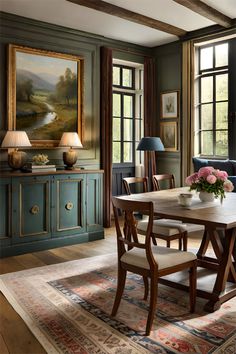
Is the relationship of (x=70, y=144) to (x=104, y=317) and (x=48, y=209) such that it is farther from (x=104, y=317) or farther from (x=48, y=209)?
(x=104, y=317)

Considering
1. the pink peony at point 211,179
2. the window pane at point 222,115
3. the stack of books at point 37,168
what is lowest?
the pink peony at point 211,179

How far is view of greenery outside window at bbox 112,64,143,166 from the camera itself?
22.7ft

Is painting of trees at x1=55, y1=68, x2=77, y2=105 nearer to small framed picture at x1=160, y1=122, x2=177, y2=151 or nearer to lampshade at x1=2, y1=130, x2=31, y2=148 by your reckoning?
lampshade at x1=2, y1=130, x2=31, y2=148

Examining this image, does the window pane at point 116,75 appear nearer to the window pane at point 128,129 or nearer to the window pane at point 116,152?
the window pane at point 128,129

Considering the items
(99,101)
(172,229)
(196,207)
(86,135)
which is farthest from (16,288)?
(99,101)

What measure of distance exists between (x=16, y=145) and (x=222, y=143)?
319cm

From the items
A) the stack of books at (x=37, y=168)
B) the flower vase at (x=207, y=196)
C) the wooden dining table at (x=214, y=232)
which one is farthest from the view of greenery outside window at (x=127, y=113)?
the flower vase at (x=207, y=196)

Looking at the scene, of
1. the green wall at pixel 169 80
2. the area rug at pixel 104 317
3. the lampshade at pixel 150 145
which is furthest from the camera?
the green wall at pixel 169 80

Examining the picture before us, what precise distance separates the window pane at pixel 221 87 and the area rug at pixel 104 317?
3447 mm

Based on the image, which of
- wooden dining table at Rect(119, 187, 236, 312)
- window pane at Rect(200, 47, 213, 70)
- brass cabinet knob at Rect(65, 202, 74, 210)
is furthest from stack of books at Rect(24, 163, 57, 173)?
window pane at Rect(200, 47, 213, 70)

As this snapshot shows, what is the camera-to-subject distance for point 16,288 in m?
3.52

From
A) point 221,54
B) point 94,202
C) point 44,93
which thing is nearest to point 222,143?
point 221,54

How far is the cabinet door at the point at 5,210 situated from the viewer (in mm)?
4531

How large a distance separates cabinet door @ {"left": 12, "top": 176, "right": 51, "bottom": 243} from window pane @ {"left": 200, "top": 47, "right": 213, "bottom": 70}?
3.25 metres
